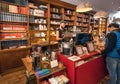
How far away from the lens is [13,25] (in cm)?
331

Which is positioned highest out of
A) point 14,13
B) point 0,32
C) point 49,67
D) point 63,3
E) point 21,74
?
point 63,3

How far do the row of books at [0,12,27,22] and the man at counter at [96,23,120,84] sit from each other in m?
2.65

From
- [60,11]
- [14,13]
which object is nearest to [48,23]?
[60,11]

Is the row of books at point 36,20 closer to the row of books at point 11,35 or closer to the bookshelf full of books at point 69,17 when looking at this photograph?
the row of books at point 11,35

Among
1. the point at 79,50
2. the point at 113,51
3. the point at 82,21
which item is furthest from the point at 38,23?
the point at 82,21

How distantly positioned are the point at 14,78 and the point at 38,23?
2.10 metres

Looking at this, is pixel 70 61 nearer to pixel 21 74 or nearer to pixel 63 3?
pixel 21 74

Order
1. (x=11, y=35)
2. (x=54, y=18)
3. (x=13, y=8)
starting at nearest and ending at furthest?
(x=13, y=8), (x=11, y=35), (x=54, y=18)

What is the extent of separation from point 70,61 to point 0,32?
7.95 ft

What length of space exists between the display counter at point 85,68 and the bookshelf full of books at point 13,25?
194cm

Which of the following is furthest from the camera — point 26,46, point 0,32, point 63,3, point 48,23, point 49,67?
point 63,3

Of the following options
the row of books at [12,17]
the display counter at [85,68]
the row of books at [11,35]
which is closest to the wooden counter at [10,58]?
the row of books at [11,35]

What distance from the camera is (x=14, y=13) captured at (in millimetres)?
3236

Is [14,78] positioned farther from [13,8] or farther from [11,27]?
[13,8]
